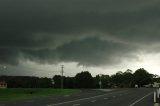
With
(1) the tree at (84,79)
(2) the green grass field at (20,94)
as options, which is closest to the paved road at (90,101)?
(2) the green grass field at (20,94)

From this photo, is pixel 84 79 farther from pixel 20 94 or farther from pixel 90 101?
pixel 90 101

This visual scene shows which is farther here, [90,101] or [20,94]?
[20,94]

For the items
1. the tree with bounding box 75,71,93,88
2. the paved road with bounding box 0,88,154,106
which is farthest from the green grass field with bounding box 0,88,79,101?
the tree with bounding box 75,71,93,88

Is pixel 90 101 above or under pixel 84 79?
under

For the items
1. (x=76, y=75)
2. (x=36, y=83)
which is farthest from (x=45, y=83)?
(x=76, y=75)

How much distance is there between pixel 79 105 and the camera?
34.1 metres

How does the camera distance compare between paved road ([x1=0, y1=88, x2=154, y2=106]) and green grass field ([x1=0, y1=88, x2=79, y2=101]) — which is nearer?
paved road ([x1=0, y1=88, x2=154, y2=106])

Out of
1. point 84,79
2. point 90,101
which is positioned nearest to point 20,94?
point 90,101

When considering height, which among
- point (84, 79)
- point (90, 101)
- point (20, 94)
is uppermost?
point (84, 79)

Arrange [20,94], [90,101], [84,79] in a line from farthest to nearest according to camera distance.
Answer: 1. [84,79]
2. [20,94]
3. [90,101]

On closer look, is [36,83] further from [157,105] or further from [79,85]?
[157,105]

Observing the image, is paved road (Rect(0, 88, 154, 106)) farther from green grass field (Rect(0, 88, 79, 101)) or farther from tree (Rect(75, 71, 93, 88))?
tree (Rect(75, 71, 93, 88))

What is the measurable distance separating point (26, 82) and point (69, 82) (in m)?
26.0

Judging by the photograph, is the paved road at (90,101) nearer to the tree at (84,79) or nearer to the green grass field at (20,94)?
the green grass field at (20,94)
